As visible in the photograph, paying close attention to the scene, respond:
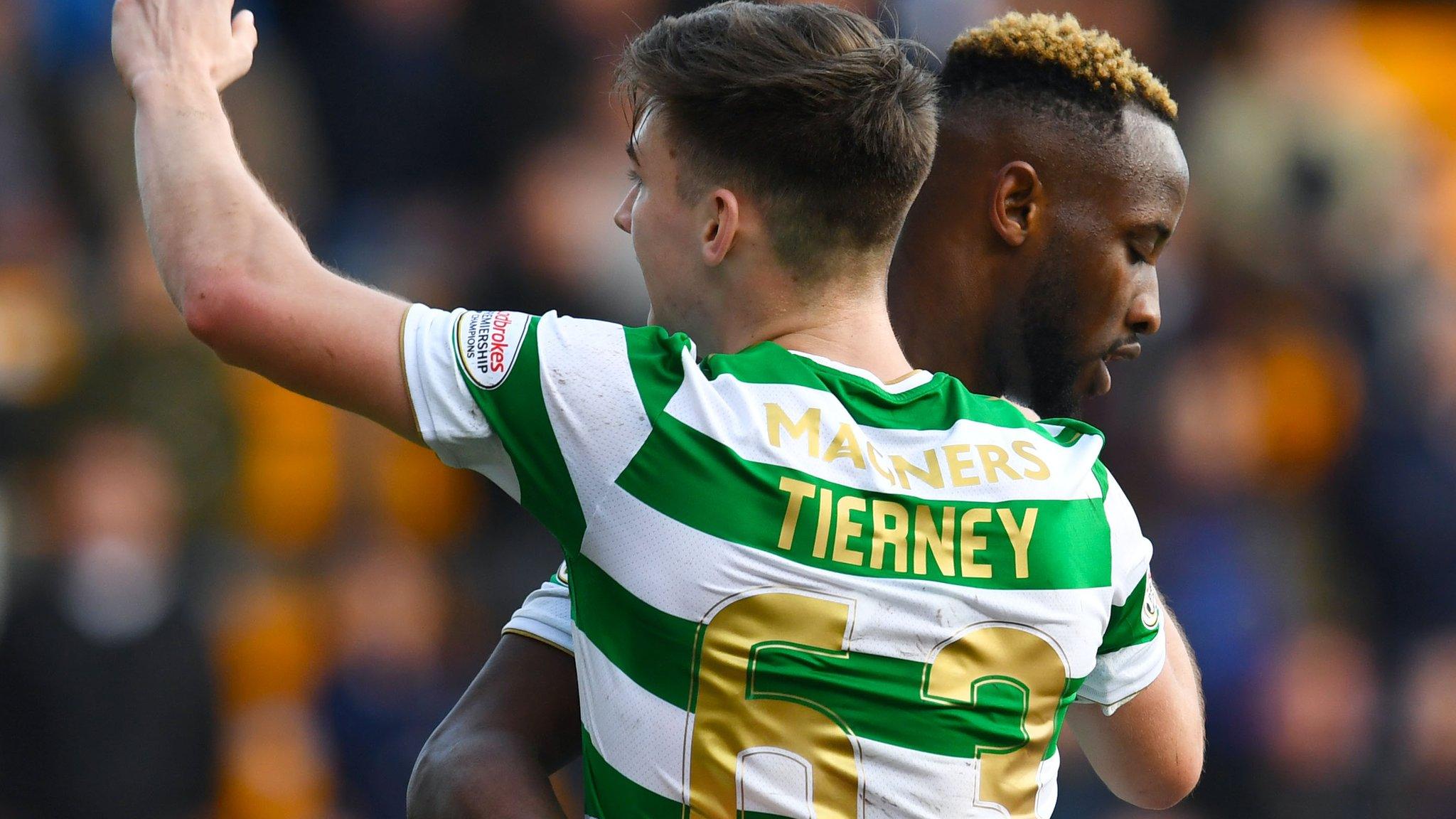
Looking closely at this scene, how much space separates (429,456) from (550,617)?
4279 mm

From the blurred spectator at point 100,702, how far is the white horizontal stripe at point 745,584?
4062 millimetres

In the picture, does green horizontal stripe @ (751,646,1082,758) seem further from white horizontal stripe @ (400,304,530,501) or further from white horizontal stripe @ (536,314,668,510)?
white horizontal stripe @ (400,304,530,501)

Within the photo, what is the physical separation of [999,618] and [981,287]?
0.79 meters

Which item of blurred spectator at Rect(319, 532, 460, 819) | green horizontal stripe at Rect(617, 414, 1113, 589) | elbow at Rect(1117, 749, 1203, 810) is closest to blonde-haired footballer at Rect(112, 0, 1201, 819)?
green horizontal stripe at Rect(617, 414, 1113, 589)

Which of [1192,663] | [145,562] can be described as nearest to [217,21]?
[1192,663]

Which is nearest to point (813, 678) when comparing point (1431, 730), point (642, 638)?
point (642, 638)

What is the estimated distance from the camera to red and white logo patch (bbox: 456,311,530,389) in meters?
1.85

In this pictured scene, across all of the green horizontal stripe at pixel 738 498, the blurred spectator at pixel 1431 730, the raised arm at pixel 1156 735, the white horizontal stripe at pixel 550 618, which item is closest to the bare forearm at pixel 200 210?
the green horizontal stripe at pixel 738 498

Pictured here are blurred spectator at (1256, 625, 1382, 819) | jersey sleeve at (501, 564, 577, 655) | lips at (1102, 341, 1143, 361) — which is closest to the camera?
jersey sleeve at (501, 564, 577, 655)

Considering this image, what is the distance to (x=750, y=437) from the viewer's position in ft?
6.16

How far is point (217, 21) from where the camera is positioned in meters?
2.06

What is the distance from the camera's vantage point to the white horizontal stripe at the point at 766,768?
1856 mm

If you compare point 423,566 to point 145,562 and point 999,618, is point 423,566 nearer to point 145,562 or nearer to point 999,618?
point 145,562

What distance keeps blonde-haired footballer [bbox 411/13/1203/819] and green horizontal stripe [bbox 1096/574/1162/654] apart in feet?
0.78
